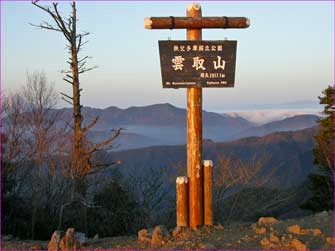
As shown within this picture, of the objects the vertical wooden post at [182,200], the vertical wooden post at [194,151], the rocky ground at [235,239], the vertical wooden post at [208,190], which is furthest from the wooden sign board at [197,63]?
the rocky ground at [235,239]

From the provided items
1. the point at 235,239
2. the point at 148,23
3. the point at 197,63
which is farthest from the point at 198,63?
the point at 235,239

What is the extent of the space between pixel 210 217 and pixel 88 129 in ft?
26.1

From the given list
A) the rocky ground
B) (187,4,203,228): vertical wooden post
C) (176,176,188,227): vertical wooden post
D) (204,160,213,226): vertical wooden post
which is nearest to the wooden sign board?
(187,4,203,228): vertical wooden post

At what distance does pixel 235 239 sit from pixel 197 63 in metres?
2.88

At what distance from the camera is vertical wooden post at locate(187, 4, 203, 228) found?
777 cm

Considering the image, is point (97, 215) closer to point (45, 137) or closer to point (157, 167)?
point (45, 137)

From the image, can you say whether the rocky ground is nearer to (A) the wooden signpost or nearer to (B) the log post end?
(A) the wooden signpost

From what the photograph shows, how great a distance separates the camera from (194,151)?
782cm

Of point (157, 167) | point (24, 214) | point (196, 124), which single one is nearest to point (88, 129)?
point (24, 214)

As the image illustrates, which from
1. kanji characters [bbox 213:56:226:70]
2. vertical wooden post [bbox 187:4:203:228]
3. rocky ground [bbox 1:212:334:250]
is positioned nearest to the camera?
rocky ground [bbox 1:212:334:250]

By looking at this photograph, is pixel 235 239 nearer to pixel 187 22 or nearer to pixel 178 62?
pixel 178 62

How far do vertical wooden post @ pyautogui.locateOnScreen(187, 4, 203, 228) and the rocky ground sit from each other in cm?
35

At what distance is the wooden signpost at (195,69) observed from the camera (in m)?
7.51

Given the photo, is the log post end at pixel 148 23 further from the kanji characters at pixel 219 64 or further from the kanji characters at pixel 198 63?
the kanji characters at pixel 219 64
